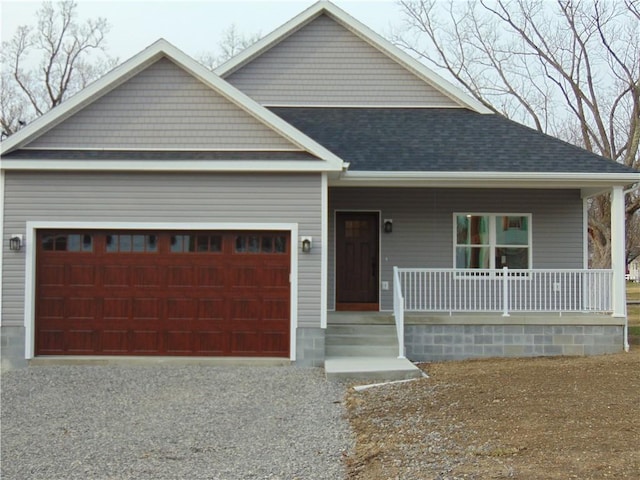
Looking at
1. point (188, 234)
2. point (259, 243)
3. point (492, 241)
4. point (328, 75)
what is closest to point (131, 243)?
point (188, 234)

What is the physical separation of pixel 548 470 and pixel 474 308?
8.04 meters

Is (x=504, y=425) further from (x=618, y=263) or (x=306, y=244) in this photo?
(x=618, y=263)

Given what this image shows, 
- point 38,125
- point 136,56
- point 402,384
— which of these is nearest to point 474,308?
point 402,384

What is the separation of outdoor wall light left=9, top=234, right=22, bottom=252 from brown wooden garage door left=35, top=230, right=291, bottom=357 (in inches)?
12.7

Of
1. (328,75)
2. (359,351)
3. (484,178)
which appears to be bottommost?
(359,351)

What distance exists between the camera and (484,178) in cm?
1230

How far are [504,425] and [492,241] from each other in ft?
24.7

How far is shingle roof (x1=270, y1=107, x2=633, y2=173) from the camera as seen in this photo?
12.6m

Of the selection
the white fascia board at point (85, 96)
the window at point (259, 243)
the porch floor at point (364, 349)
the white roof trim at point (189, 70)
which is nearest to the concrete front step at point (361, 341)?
the porch floor at point (364, 349)

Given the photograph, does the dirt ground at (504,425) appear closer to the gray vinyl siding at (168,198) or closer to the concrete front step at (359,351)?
the concrete front step at (359,351)

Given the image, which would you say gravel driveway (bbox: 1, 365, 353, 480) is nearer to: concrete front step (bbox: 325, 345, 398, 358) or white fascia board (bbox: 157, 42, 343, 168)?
concrete front step (bbox: 325, 345, 398, 358)

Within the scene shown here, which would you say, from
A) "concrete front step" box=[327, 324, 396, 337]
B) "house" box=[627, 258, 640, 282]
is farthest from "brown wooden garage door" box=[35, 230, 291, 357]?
"house" box=[627, 258, 640, 282]

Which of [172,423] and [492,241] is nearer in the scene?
[172,423]

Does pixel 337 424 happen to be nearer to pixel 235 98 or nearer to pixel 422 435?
pixel 422 435
